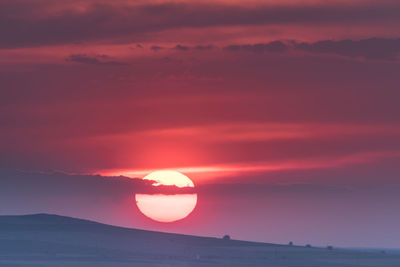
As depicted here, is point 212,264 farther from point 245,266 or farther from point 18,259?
point 18,259

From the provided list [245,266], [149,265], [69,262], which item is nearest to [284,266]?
[245,266]

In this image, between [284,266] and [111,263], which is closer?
[111,263]

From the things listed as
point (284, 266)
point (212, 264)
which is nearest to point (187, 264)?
point (212, 264)

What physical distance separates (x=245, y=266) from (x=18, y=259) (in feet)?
135

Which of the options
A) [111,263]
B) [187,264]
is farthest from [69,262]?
[187,264]

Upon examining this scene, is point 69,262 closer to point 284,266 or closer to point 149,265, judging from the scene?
point 149,265

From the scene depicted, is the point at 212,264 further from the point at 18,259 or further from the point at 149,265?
the point at 18,259

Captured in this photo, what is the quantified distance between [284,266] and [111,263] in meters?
33.7

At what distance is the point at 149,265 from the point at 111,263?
6807 mm

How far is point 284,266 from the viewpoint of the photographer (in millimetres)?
199250

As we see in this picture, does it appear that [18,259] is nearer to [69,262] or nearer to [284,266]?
[69,262]

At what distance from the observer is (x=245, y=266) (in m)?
195

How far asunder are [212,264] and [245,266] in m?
6.03

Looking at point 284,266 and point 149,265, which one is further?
point 284,266
